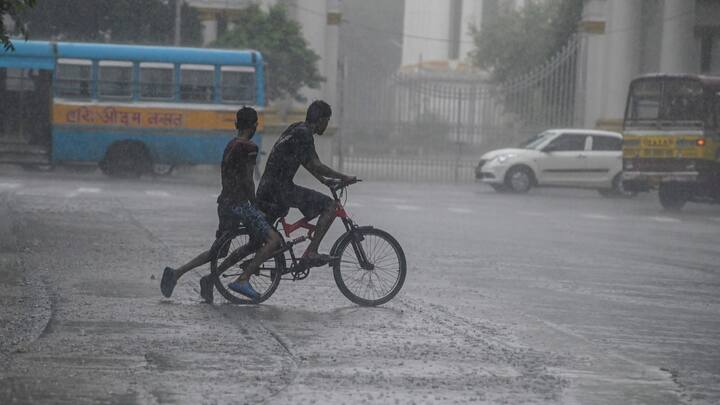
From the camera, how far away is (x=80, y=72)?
32062mm

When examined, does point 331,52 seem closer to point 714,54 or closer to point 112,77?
point 112,77

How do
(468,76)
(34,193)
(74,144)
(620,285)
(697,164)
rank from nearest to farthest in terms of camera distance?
(620,285), (34,193), (697,164), (74,144), (468,76)

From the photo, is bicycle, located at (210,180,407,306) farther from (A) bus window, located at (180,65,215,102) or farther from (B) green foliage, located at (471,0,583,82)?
(B) green foliage, located at (471,0,583,82)

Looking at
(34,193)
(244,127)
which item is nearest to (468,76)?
(34,193)

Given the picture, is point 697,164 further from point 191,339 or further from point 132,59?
point 191,339

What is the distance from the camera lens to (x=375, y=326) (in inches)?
388

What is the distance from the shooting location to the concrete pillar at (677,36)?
135 ft

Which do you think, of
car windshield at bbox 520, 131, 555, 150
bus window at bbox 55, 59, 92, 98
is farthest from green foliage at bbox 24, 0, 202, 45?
car windshield at bbox 520, 131, 555, 150

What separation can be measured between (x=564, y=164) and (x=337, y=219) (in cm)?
1335

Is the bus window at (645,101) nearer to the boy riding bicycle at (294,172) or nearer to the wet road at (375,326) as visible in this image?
the wet road at (375,326)

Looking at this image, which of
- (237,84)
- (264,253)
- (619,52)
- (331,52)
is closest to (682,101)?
(237,84)

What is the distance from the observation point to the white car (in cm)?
3405

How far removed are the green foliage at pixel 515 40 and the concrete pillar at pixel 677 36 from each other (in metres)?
9.84

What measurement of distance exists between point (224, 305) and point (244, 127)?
1.39 metres
